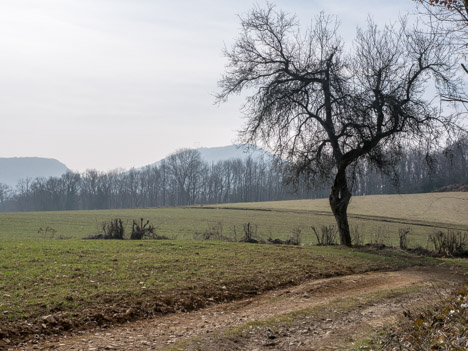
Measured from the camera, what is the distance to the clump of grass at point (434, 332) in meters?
5.57

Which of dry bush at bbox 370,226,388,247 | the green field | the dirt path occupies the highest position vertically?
the green field

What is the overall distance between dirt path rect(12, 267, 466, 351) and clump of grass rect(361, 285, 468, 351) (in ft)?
2.15

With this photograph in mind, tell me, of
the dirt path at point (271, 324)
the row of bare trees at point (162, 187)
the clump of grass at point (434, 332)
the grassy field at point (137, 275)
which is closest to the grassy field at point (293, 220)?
the grassy field at point (137, 275)

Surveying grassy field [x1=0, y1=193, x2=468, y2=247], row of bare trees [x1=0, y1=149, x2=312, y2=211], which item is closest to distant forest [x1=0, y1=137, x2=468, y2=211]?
row of bare trees [x1=0, y1=149, x2=312, y2=211]

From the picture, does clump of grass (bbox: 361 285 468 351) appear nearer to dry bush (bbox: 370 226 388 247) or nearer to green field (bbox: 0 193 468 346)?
green field (bbox: 0 193 468 346)

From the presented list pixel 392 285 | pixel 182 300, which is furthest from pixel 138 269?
pixel 392 285

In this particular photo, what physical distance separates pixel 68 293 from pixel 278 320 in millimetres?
4885

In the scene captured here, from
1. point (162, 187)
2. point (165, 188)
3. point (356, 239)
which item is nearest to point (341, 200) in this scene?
point (356, 239)

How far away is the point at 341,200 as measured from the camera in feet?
75.6

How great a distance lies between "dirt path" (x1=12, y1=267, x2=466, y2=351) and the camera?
766cm

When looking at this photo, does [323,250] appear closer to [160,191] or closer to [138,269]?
→ [138,269]

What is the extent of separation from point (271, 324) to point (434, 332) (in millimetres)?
3451

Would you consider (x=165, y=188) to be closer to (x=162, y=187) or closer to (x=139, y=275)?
(x=162, y=187)

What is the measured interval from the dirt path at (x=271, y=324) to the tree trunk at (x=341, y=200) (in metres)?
9.86
